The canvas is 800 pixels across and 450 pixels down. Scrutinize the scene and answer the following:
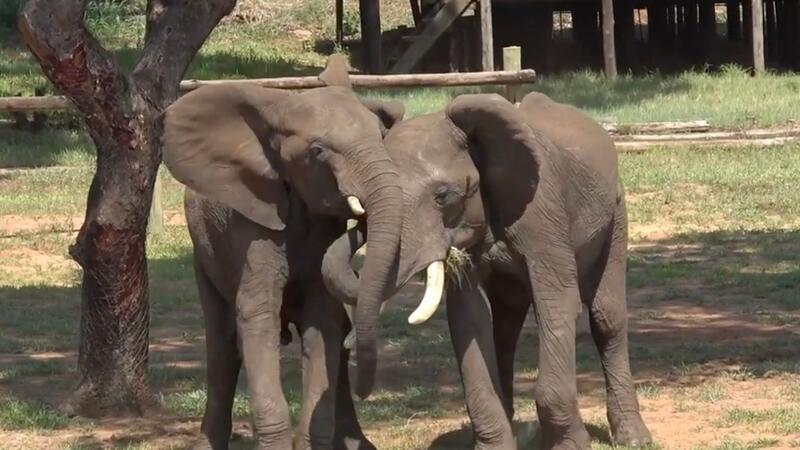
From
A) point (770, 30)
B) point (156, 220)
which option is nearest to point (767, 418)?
point (156, 220)

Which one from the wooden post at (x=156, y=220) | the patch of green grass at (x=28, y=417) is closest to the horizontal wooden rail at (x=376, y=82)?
the wooden post at (x=156, y=220)

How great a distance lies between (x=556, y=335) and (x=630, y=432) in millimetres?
930

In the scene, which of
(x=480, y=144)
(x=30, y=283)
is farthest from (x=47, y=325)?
(x=480, y=144)

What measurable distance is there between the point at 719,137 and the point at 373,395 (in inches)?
430

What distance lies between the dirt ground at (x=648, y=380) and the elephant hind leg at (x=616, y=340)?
16cm

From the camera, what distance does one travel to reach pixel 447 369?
9961 millimetres

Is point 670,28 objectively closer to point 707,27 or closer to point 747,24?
point 707,27

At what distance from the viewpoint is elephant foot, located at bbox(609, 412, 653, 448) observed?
7.88 m

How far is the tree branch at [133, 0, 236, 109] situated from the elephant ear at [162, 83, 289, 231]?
A: 1572 millimetres

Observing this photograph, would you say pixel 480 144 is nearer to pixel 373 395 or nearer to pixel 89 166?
pixel 373 395

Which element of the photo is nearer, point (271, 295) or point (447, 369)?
point (271, 295)

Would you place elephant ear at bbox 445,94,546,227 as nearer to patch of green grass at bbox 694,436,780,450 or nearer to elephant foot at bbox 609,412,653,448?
elephant foot at bbox 609,412,653,448

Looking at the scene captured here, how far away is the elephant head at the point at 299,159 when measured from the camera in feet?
21.4

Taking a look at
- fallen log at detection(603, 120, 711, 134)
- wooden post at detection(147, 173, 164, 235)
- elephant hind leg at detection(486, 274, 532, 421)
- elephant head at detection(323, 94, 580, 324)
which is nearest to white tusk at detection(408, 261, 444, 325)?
elephant head at detection(323, 94, 580, 324)
